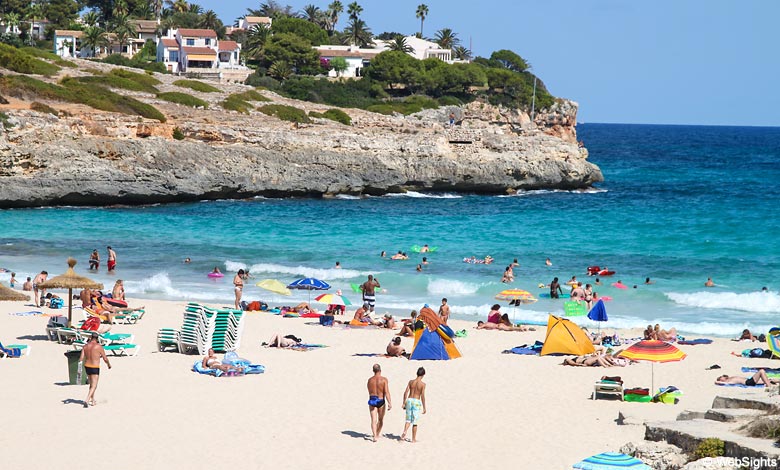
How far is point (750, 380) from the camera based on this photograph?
1648 centimetres

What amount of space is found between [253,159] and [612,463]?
41.5m

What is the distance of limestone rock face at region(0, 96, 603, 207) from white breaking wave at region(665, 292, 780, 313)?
1084 inches

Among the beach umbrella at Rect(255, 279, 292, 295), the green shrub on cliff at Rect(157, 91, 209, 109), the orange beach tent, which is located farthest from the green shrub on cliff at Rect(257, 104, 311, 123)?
the orange beach tent

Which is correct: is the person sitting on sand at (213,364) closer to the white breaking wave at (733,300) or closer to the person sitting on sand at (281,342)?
the person sitting on sand at (281,342)

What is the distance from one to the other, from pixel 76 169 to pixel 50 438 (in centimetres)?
3487

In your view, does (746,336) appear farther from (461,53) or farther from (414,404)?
(461,53)

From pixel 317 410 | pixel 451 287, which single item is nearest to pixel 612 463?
pixel 317 410

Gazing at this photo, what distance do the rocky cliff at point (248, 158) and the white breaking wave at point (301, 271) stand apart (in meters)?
16.7

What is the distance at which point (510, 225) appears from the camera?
144 feet

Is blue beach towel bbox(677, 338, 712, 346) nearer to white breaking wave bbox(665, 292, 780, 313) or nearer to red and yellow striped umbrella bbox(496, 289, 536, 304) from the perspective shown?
red and yellow striped umbrella bbox(496, 289, 536, 304)

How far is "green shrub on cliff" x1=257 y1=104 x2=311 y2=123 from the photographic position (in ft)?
189

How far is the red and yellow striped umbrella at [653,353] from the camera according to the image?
16484 millimetres

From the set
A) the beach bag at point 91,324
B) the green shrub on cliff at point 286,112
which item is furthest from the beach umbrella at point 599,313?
the green shrub on cliff at point 286,112

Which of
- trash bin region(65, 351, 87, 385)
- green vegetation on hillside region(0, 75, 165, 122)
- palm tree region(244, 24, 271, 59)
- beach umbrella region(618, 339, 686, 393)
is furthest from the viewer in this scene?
palm tree region(244, 24, 271, 59)
